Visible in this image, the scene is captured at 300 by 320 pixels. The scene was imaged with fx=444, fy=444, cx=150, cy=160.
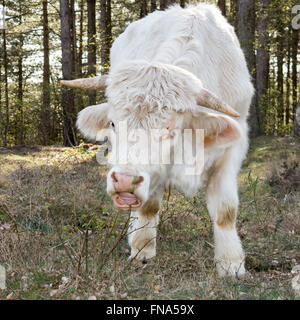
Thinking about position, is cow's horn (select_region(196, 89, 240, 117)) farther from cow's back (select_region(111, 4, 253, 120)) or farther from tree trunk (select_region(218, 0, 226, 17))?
tree trunk (select_region(218, 0, 226, 17))

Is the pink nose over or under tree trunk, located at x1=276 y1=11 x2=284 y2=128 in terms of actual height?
under

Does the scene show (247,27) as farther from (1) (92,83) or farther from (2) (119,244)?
(1) (92,83)

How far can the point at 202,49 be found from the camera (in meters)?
4.19

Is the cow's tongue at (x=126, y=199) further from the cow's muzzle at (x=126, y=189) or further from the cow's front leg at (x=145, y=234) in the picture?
the cow's front leg at (x=145, y=234)

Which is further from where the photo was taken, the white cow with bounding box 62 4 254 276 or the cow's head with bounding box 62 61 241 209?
the white cow with bounding box 62 4 254 276

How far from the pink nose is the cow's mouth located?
0.06 m

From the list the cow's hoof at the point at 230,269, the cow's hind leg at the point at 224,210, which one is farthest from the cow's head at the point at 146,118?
the cow's hoof at the point at 230,269

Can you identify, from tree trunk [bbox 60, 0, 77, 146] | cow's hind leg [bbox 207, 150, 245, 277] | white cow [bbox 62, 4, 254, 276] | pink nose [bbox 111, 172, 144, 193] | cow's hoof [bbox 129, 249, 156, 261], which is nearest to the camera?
pink nose [bbox 111, 172, 144, 193]

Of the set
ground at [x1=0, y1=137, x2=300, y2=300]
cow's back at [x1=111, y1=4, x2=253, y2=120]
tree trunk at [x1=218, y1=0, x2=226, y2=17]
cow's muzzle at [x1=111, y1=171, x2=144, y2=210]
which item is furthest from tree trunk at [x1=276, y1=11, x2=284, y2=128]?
cow's muzzle at [x1=111, y1=171, x2=144, y2=210]

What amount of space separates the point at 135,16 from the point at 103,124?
20.0m

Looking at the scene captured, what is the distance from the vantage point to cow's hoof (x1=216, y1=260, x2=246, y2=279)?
13.9ft

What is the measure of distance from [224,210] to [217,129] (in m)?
1.04

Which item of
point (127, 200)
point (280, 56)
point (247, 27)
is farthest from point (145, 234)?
point (280, 56)
